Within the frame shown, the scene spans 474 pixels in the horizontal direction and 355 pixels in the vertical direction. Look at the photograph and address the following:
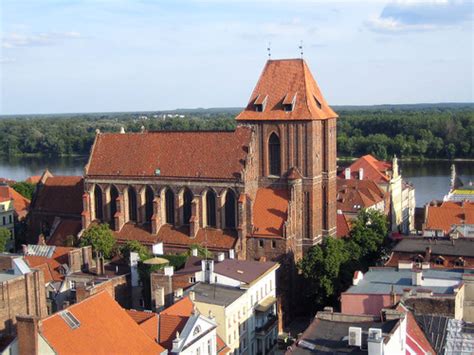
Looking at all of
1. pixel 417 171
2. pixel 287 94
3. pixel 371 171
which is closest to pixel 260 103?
pixel 287 94

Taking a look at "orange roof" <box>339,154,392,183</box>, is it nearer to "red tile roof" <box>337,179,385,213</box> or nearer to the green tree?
"red tile roof" <box>337,179,385,213</box>

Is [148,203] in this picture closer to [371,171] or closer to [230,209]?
[230,209]

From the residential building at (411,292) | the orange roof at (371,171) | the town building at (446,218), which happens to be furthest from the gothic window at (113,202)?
the orange roof at (371,171)

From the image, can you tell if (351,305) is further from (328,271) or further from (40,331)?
(40,331)

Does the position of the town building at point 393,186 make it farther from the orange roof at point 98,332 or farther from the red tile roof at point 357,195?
the orange roof at point 98,332

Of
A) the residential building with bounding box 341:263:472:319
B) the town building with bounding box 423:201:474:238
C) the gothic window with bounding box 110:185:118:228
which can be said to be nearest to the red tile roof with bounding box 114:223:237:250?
the gothic window with bounding box 110:185:118:228
